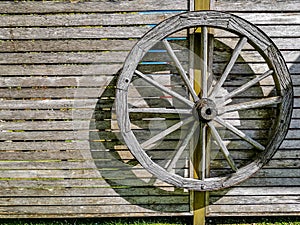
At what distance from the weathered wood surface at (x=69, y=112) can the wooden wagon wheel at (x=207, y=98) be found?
25cm

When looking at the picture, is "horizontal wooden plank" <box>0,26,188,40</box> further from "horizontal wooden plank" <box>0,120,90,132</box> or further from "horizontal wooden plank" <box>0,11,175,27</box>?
"horizontal wooden plank" <box>0,120,90,132</box>

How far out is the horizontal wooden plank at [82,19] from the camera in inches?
109

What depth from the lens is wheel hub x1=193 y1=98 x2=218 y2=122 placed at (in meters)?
2.59

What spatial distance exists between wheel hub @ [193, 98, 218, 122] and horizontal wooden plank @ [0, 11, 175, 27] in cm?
81

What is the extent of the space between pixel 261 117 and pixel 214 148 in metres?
0.52

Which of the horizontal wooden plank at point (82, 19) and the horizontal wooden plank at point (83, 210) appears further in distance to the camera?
the horizontal wooden plank at point (83, 210)

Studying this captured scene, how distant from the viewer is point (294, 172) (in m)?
3.05

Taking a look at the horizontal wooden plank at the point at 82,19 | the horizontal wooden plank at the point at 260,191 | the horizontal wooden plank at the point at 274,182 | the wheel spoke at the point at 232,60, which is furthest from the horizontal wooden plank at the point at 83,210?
the horizontal wooden plank at the point at 82,19

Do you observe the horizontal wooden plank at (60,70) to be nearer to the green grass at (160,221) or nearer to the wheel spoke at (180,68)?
the wheel spoke at (180,68)

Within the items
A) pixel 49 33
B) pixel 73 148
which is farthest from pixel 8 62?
pixel 73 148

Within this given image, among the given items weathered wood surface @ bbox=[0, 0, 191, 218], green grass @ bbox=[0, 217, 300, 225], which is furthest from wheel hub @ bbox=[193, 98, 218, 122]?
green grass @ bbox=[0, 217, 300, 225]

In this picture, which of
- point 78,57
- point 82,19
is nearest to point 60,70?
point 78,57

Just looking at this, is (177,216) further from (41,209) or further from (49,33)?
(49,33)

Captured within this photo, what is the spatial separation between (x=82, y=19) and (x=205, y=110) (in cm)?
134
